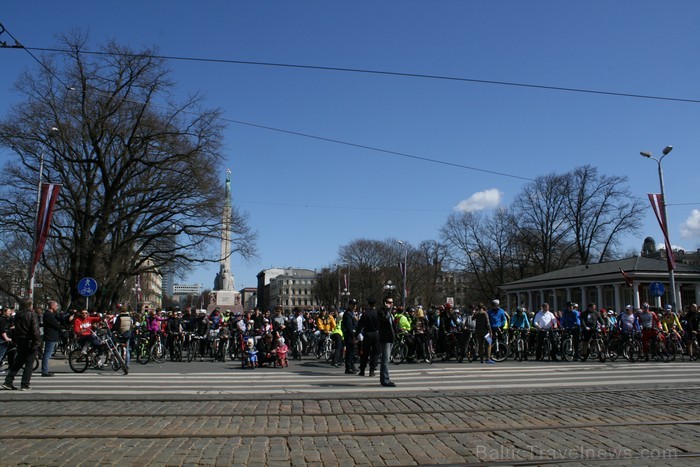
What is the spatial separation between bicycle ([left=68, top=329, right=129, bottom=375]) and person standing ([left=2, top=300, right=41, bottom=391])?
2.69m

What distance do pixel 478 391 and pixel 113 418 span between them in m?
6.33

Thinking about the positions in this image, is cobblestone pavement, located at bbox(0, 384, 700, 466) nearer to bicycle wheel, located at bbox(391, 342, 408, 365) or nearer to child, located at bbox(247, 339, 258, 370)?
child, located at bbox(247, 339, 258, 370)

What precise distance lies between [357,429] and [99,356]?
34.3 ft

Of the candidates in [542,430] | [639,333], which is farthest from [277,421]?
[639,333]

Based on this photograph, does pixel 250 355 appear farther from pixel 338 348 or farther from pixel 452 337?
pixel 452 337

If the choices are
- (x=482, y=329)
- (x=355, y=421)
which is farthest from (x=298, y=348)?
(x=355, y=421)

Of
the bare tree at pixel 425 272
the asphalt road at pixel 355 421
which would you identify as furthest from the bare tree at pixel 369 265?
the asphalt road at pixel 355 421

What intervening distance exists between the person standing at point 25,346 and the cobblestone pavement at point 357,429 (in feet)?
5.37

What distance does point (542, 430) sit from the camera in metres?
7.52

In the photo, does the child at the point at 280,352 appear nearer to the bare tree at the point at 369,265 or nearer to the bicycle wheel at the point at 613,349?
the bicycle wheel at the point at 613,349

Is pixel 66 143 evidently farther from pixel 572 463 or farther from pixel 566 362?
pixel 572 463

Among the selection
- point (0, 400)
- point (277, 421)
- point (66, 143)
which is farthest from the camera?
point (66, 143)

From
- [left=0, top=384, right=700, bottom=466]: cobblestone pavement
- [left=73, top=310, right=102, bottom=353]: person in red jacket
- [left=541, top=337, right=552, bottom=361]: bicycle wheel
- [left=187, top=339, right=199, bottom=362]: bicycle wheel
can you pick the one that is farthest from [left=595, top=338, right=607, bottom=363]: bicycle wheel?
[left=73, top=310, right=102, bottom=353]: person in red jacket

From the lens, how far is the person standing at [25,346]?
37.4 ft
